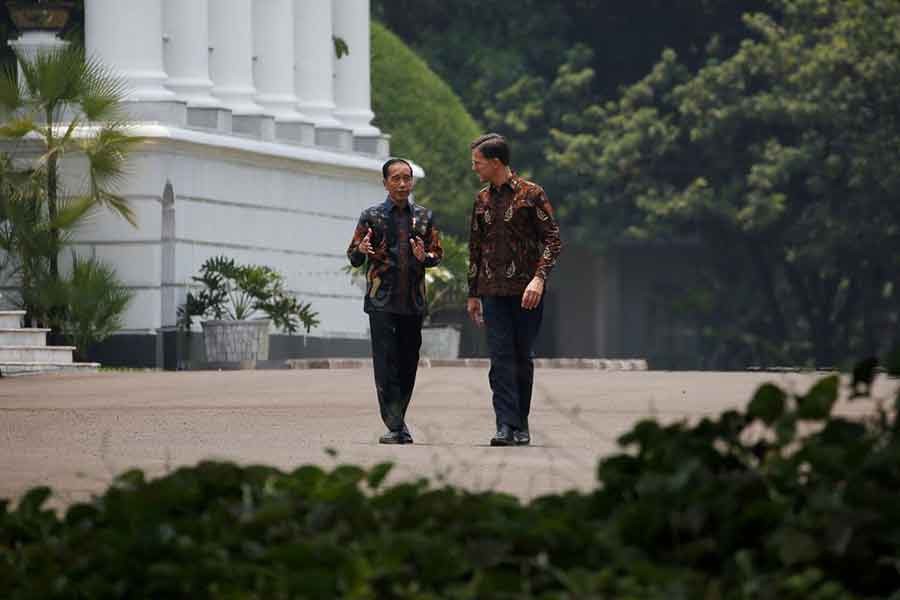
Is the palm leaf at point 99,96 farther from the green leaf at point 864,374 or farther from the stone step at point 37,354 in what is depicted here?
the green leaf at point 864,374

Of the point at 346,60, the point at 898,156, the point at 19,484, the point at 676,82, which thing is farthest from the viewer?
the point at 676,82

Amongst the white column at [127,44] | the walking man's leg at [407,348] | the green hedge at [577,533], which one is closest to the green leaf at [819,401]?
the green hedge at [577,533]

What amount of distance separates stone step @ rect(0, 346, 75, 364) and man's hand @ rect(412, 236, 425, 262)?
11.1m

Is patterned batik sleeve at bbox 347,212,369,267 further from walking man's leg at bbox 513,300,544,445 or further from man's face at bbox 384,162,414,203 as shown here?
walking man's leg at bbox 513,300,544,445

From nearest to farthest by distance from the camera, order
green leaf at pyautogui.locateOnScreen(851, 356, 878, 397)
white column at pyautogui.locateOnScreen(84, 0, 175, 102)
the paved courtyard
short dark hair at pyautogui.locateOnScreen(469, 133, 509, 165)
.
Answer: green leaf at pyautogui.locateOnScreen(851, 356, 878, 397), the paved courtyard, short dark hair at pyautogui.locateOnScreen(469, 133, 509, 165), white column at pyautogui.locateOnScreen(84, 0, 175, 102)

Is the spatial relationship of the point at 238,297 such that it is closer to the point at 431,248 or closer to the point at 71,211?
the point at 71,211

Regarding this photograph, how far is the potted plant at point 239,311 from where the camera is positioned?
30375 millimetres

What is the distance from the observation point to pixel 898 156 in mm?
49562

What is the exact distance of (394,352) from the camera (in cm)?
1603

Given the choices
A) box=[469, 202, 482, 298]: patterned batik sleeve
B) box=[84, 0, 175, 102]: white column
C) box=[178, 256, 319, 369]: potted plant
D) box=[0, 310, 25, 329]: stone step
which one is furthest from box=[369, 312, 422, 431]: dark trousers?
box=[84, 0, 175, 102]: white column

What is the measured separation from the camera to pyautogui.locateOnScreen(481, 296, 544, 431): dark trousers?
15305 mm

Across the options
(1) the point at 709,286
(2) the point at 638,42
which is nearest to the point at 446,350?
(1) the point at 709,286

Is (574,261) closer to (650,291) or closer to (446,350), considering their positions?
(650,291)

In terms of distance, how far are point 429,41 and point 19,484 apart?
44.4 metres
